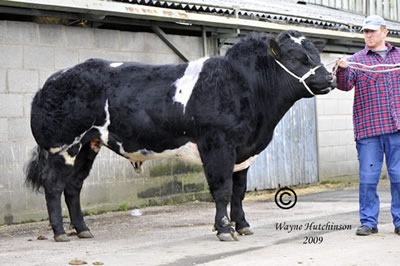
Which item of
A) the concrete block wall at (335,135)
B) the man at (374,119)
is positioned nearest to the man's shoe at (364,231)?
the man at (374,119)

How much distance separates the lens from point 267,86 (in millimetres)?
7758

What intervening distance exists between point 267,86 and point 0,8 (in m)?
3.97

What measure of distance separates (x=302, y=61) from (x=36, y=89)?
13.9ft

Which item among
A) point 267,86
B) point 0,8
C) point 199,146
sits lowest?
point 199,146

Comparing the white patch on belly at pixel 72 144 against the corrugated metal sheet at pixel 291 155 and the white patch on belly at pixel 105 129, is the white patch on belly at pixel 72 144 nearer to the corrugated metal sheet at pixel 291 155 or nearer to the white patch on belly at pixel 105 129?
the white patch on belly at pixel 105 129

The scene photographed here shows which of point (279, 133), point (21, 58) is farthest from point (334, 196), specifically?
point (21, 58)

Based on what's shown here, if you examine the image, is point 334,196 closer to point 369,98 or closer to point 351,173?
point 351,173

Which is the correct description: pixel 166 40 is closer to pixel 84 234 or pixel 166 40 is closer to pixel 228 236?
pixel 84 234

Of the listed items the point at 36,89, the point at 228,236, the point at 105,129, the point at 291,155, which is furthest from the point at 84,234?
the point at 291,155

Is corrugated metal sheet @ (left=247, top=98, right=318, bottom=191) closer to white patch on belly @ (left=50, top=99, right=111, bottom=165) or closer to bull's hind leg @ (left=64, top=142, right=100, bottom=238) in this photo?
bull's hind leg @ (left=64, top=142, right=100, bottom=238)

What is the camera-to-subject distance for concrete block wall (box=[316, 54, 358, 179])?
14.8 meters

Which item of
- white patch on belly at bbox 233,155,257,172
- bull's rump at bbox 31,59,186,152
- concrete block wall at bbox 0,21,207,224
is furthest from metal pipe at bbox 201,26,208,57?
white patch on belly at bbox 233,155,257,172

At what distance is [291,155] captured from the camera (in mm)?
14031

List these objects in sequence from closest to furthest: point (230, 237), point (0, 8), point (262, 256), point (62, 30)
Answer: point (262, 256) → point (230, 237) → point (0, 8) → point (62, 30)
